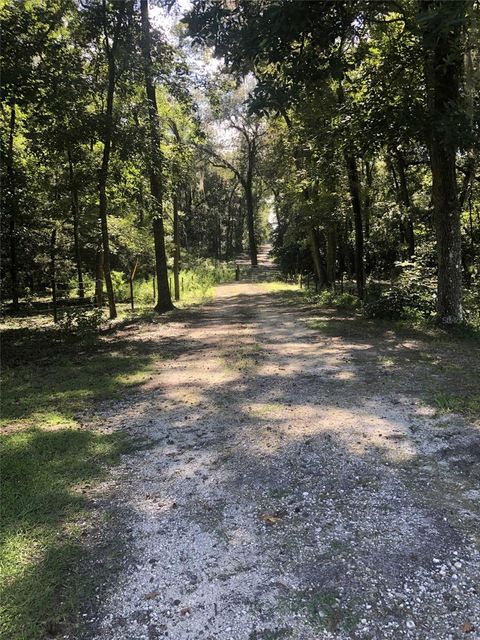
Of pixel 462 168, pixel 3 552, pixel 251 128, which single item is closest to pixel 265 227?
pixel 251 128

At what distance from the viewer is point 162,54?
11812 mm

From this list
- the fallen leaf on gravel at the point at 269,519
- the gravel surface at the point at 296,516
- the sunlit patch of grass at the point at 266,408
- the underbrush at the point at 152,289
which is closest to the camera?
the gravel surface at the point at 296,516

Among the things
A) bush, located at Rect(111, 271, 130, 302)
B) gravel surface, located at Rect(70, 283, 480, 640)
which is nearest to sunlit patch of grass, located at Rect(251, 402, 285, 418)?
gravel surface, located at Rect(70, 283, 480, 640)

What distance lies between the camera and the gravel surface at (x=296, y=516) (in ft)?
7.45

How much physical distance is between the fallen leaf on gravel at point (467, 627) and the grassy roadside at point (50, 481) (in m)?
1.85

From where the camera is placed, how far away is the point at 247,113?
6.61 meters

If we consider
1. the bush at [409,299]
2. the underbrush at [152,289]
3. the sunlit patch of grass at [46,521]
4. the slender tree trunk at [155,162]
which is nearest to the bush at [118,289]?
the underbrush at [152,289]

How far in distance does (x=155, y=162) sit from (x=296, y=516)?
10.3 metres

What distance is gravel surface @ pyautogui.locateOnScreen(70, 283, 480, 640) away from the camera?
7.45ft

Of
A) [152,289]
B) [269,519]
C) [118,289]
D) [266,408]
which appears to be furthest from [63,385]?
[152,289]

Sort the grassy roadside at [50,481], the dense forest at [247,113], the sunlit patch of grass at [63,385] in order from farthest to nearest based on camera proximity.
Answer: the dense forest at [247,113] → the sunlit patch of grass at [63,385] → the grassy roadside at [50,481]

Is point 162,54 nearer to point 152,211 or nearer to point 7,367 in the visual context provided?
point 152,211

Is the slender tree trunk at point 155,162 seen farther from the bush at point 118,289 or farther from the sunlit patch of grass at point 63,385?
the sunlit patch of grass at point 63,385

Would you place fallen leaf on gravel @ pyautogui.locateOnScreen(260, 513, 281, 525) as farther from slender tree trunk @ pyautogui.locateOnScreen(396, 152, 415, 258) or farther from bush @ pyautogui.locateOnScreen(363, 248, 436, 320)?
slender tree trunk @ pyautogui.locateOnScreen(396, 152, 415, 258)
